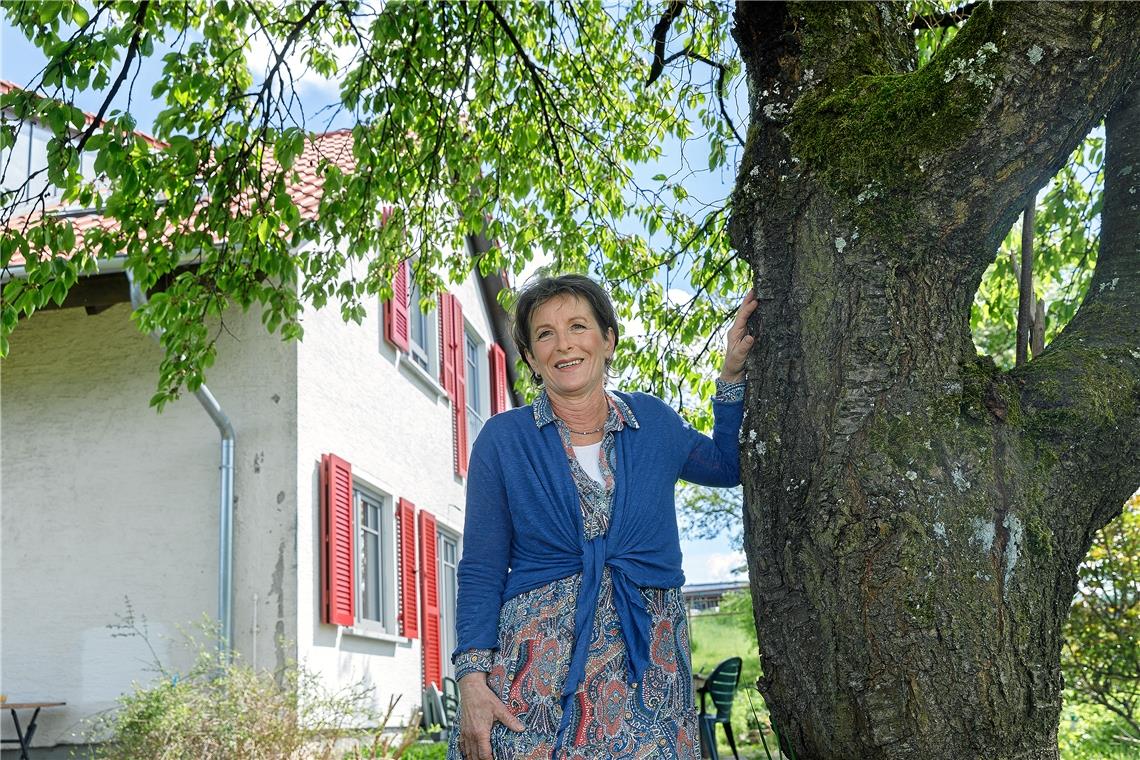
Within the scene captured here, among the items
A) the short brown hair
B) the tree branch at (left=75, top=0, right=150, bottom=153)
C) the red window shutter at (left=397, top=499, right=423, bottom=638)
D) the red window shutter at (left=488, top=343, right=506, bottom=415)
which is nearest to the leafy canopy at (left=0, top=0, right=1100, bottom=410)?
the tree branch at (left=75, top=0, right=150, bottom=153)

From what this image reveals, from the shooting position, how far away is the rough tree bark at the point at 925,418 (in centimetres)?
196

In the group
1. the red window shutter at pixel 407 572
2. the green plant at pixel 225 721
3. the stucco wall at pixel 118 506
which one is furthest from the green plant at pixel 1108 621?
the red window shutter at pixel 407 572

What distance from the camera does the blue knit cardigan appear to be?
7.88 ft

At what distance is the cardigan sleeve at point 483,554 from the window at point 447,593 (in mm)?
9979

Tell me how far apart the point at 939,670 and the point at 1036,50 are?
118 centimetres

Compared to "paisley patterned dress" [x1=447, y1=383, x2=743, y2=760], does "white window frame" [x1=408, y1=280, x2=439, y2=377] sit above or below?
above

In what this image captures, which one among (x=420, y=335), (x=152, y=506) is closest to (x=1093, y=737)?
(x=152, y=506)

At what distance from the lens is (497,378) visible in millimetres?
16031

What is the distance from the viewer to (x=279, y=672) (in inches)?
297

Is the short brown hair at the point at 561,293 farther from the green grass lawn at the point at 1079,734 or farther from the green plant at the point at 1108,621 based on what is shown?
the green plant at the point at 1108,621

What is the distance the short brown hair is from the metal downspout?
5.26 meters

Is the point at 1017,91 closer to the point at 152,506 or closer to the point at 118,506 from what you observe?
the point at 152,506

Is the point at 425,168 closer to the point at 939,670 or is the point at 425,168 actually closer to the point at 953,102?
the point at 953,102

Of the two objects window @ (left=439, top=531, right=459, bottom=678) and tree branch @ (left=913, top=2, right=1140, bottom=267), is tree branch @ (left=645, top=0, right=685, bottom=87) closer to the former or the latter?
tree branch @ (left=913, top=2, right=1140, bottom=267)
